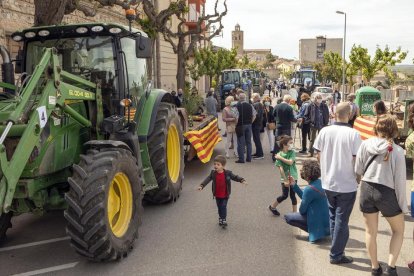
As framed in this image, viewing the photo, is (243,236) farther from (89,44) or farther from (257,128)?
(257,128)

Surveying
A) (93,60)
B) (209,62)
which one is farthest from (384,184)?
(209,62)

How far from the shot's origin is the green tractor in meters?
Result: 4.32

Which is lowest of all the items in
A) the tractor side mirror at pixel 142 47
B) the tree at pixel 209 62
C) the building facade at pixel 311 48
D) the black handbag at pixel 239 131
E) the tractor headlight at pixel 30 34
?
the black handbag at pixel 239 131

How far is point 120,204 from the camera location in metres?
5.11

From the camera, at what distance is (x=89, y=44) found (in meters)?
5.74

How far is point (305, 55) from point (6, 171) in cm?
15499

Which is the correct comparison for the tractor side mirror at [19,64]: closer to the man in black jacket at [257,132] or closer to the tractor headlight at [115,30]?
the tractor headlight at [115,30]

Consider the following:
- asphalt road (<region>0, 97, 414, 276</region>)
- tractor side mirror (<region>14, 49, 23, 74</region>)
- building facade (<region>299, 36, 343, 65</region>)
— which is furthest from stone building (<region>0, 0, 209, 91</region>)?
building facade (<region>299, 36, 343, 65</region>)

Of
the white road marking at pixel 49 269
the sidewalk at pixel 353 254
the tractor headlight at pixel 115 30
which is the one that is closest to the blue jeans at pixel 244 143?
the sidewalk at pixel 353 254

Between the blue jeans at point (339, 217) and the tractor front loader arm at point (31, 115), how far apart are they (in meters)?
2.99

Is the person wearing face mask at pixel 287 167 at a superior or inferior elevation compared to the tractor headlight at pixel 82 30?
inferior

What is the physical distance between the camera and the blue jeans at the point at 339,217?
4.54 meters

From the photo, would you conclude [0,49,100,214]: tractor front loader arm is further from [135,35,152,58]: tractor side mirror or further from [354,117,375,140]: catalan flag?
[354,117,375,140]: catalan flag

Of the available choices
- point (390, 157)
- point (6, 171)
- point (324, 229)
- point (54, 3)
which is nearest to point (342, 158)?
point (390, 157)
